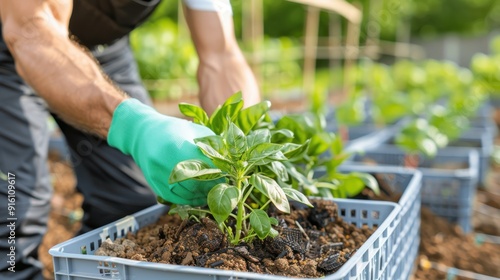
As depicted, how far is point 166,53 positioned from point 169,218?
4179 millimetres

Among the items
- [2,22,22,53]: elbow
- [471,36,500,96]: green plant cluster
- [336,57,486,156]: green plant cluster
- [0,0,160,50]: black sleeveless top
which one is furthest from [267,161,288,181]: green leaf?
[471,36,500,96]: green plant cluster

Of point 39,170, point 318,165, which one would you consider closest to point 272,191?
point 318,165

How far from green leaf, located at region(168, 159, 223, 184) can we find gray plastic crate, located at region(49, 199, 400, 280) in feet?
0.53

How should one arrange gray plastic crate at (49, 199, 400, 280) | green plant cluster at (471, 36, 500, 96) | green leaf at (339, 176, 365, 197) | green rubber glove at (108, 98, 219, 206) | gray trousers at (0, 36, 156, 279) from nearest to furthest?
gray plastic crate at (49, 199, 400, 280), green rubber glove at (108, 98, 219, 206), gray trousers at (0, 36, 156, 279), green leaf at (339, 176, 365, 197), green plant cluster at (471, 36, 500, 96)

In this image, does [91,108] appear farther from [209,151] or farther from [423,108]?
[423,108]

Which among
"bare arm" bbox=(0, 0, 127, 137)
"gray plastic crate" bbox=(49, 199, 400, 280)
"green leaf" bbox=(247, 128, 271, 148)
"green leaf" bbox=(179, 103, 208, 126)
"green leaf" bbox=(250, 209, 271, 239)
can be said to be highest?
"bare arm" bbox=(0, 0, 127, 137)

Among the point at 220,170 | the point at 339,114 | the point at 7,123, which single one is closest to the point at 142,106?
the point at 220,170

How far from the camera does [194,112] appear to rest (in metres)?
1.31

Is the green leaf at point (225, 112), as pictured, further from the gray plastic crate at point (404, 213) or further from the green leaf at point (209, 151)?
the gray plastic crate at point (404, 213)

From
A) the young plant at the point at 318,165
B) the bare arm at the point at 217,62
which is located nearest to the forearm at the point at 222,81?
the bare arm at the point at 217,62

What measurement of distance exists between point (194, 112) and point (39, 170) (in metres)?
0.63

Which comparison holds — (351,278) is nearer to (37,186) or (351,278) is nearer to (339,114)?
(37,186)

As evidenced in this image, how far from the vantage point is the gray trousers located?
1.55 metres

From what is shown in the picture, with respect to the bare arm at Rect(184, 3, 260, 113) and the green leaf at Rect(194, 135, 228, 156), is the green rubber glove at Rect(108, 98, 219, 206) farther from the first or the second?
the bare arm at Rect(184, 3, 260, 113)
